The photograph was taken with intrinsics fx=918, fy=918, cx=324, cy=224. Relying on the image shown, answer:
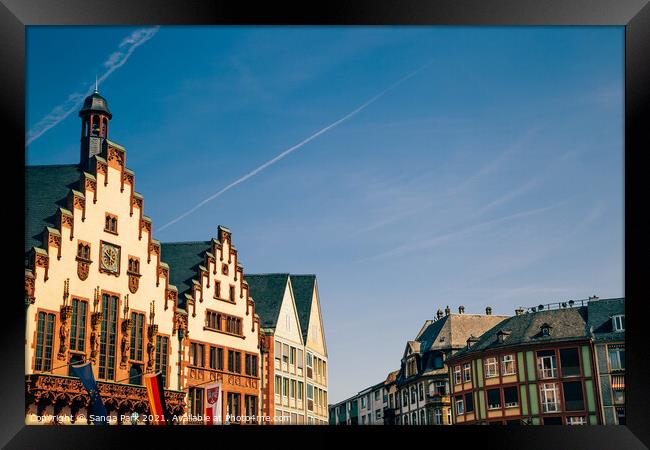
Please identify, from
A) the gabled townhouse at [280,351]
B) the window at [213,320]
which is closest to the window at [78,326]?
the window at [213,320]

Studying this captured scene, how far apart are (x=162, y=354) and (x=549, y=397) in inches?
1044

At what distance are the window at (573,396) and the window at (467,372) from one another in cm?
714

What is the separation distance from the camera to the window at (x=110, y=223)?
34.7 meters

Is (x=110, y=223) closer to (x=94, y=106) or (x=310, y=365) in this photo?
(x=94, y=106)

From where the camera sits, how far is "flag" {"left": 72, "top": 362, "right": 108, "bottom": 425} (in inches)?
1240

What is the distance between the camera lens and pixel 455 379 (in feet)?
202

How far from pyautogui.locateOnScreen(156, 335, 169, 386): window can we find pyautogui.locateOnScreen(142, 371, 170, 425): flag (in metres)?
0.38

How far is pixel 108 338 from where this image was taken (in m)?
33.7

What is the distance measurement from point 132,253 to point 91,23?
16999mm

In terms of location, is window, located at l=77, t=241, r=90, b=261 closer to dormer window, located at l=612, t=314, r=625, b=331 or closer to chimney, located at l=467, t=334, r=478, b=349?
chimney, located at l=467, t=334, r=478, b=349

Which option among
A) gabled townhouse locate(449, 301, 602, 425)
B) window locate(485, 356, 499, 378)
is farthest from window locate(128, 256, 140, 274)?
window locate(485, 356, 499, 378)

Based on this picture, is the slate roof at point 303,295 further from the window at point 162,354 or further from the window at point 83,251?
the window at point 83,251

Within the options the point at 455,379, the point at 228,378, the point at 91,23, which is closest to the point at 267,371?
the point at 228,378

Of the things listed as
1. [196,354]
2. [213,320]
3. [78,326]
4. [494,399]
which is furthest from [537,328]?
[78,326]
